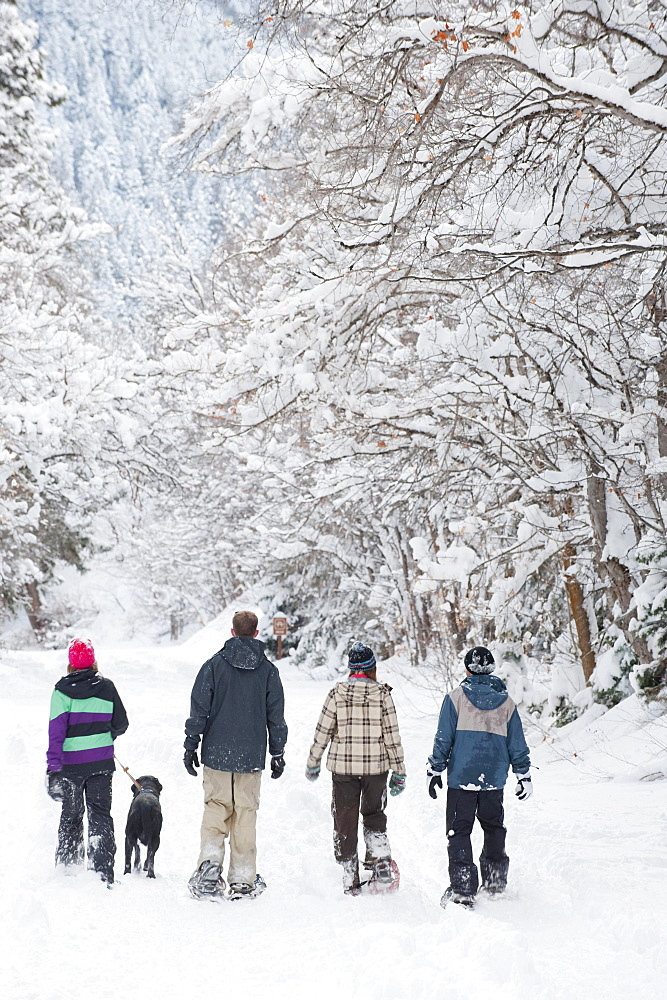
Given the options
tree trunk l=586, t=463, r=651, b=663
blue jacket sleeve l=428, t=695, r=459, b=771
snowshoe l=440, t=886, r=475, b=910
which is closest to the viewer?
snowshoe l=440, t=886, r=475, b=910

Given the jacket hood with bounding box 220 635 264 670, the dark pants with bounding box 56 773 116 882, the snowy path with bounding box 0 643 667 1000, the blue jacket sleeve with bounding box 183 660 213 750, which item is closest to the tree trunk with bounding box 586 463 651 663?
the snowy path with bounding box 0 643 667 1000

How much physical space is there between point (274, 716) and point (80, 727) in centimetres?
130

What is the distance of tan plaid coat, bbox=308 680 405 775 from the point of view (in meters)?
5.22

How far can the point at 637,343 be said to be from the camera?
8.05 m

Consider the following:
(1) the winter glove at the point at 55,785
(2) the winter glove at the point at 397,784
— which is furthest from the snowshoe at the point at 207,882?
(2) the winter glove at the point at 397,784

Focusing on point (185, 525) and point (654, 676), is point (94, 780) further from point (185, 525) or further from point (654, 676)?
point (185, 525)

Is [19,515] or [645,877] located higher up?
[19,515]

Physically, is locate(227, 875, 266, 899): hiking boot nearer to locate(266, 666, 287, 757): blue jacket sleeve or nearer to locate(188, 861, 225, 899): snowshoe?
locate(188, 861, 225, 899): snowshoe

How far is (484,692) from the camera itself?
497 cm

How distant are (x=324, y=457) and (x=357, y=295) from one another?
318cm

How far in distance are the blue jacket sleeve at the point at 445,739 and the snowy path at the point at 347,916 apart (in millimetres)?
804

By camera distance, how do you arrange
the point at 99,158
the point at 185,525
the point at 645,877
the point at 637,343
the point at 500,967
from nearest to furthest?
the point at 500,967, the point at 645,877, the point at 637,343, the point at 185,525, the point at 99,158

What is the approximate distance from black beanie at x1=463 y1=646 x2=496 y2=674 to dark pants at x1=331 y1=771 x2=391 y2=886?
975 millimetres

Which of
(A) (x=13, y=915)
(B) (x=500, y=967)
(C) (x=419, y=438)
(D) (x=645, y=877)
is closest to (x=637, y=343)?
(C) (x=419, y=438)
